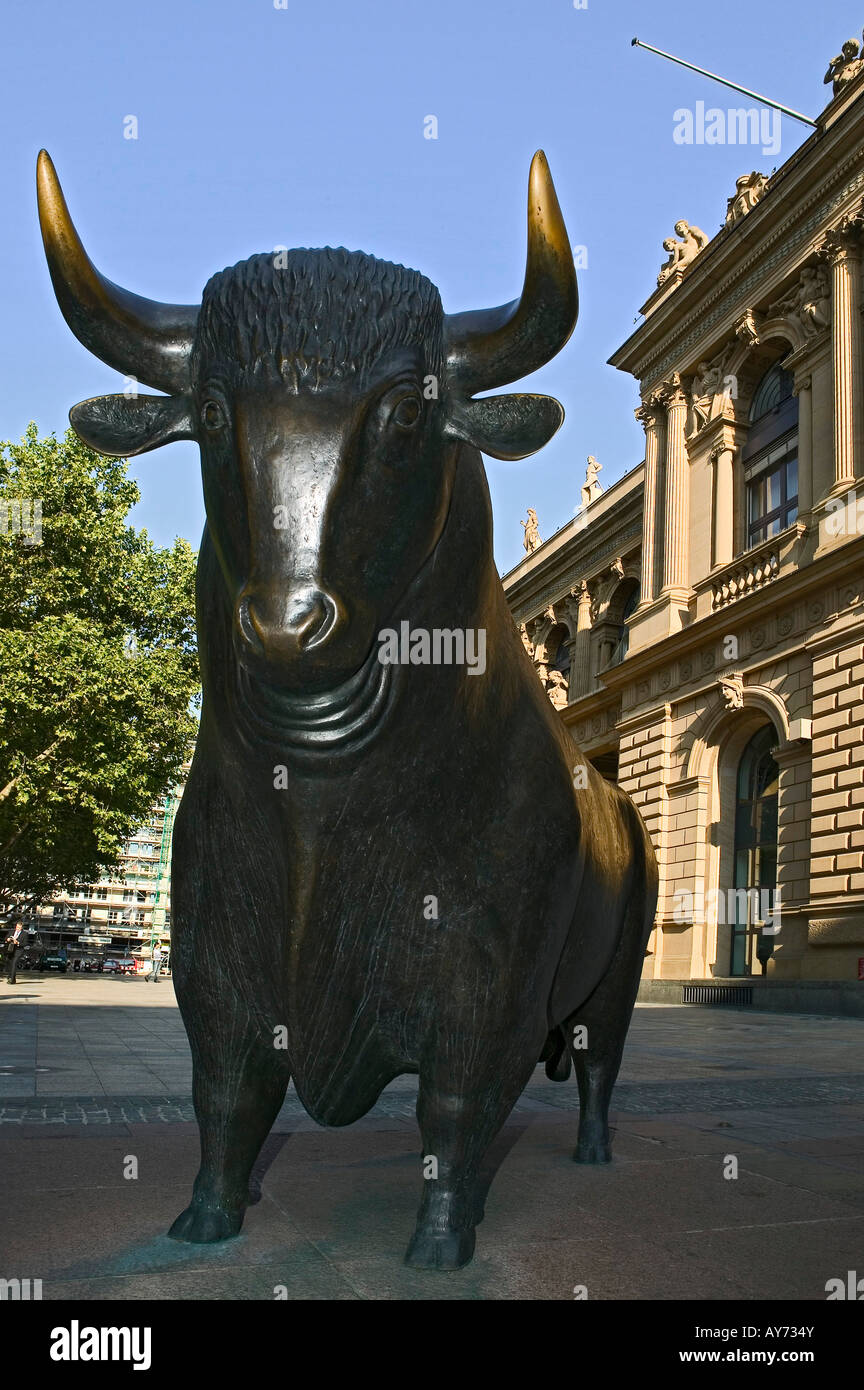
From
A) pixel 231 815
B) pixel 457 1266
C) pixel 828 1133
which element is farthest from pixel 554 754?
pixel 828 1133

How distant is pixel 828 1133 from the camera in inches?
208

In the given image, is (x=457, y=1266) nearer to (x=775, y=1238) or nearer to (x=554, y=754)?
(x=775, y=1238)

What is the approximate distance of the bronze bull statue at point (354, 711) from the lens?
215 cm

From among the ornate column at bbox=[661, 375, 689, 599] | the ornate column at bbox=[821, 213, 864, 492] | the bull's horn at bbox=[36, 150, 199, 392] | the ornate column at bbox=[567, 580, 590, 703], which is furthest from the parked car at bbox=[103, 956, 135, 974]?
the bull's horn at bbox=[36, 150, 199, 392]

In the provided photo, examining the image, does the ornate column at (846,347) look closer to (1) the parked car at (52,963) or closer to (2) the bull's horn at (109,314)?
(2) the bull's horn at (109,314)

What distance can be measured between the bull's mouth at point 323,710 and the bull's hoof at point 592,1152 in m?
2.41

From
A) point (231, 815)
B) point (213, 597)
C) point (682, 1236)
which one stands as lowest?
point (682, 1236)

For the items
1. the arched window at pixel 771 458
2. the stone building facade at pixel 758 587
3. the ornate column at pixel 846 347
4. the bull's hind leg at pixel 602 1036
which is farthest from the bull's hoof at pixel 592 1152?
the arched window at pixel 771 458

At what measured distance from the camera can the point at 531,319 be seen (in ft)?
7.39

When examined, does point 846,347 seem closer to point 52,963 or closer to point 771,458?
point 771,458

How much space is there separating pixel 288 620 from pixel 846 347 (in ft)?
77.6

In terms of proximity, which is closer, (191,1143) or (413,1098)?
(191,1143)

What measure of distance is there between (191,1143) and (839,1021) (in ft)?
50.0
